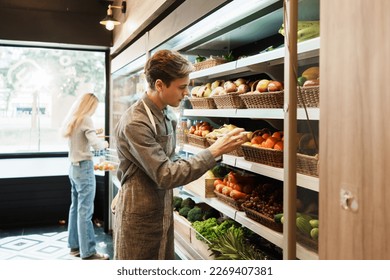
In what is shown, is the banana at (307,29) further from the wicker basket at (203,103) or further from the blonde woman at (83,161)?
the blonde woman at (83,161)

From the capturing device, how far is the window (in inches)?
209

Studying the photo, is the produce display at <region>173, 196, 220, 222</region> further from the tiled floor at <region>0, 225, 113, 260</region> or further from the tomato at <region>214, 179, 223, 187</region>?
the tiled floor at <region>0, 225, 113, 260</region>

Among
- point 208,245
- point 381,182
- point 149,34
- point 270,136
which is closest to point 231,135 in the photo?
point 270,136

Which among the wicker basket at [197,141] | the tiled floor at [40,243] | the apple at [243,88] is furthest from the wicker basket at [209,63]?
the tiled floor at [40,243]

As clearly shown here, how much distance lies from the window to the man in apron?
11.8 feet

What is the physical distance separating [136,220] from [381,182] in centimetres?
131

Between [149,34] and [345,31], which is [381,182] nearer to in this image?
[345,31]

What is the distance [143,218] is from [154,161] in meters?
0.37

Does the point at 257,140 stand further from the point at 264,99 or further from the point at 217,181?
the point at 217,181

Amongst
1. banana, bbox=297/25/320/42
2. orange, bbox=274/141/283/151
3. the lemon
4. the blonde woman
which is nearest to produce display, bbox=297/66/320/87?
the lemon

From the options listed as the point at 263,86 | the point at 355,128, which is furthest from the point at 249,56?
the point at 355,128

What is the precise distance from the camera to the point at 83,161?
4.14m

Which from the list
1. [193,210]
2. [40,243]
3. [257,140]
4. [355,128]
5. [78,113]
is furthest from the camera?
[40,243]

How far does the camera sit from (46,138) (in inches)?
218
